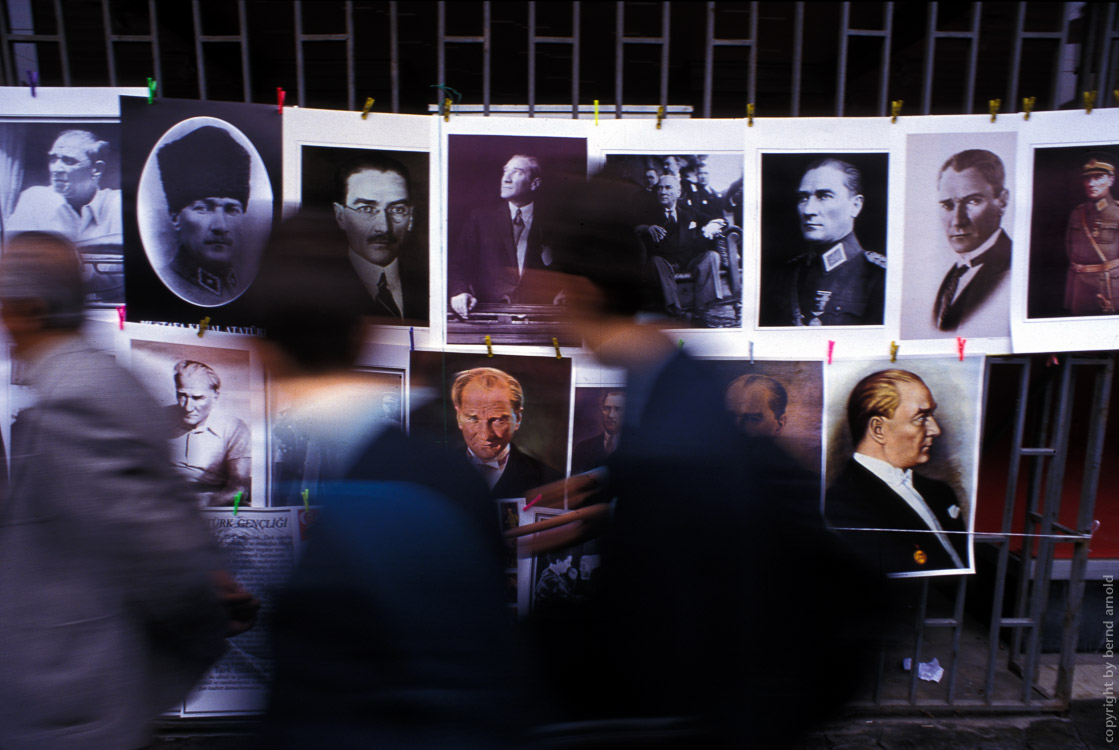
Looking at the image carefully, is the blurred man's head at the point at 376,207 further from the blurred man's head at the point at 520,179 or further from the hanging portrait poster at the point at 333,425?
the hanging portrait poster at the point at 333,425

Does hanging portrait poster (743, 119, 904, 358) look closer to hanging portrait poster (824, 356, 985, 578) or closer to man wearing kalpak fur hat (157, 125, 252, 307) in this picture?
hanging portrait poster (824, 356, 985, 578)

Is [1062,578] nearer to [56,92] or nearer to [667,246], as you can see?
[667,246]

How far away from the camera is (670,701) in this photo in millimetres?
1199

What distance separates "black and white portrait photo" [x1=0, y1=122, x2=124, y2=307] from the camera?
235cm

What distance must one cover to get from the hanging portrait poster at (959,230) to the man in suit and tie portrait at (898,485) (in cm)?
21

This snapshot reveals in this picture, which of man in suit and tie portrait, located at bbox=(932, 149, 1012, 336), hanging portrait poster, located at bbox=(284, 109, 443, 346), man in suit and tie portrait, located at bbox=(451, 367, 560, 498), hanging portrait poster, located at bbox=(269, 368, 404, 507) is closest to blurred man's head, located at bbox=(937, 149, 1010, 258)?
man in suit and tie portrait, located at bbox=(932, 149, 1012, 336)

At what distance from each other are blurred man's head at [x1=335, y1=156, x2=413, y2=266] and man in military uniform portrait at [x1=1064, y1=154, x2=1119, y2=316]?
250 cm


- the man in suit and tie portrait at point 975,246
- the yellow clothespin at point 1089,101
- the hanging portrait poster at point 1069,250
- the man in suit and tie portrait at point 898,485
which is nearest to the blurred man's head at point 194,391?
the man in suit and tie portrait at point 898,485

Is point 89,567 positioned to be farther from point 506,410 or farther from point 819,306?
point 819,306

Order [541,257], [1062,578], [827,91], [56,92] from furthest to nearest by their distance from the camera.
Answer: [827,91]
[1062,578]
[541,257]
[56,92]

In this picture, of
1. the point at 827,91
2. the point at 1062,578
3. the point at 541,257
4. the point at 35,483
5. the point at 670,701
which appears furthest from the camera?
the point at 827,91

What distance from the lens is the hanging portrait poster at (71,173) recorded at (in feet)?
7.68

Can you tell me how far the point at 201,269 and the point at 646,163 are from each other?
5.48ft

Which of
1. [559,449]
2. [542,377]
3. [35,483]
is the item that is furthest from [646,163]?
[35,483]
